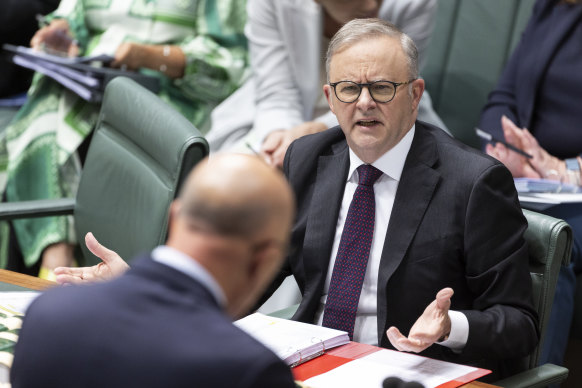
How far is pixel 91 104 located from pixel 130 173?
1.23m

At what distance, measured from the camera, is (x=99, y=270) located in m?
1.53

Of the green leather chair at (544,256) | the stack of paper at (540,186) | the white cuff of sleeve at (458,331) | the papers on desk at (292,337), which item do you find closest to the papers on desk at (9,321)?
the papers on desk at (292,337)

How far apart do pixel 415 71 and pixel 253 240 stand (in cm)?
119

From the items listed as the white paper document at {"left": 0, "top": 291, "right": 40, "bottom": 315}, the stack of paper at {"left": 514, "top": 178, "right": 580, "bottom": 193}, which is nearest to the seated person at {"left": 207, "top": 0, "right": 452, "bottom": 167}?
the stack of paper at {"left": 514, "top": 178, "right": 580, "bottom": 193}

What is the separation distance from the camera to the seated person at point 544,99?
9.10 ft

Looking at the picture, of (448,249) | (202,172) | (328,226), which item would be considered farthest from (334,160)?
(202,172)

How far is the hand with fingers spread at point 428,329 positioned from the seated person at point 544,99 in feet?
4.50

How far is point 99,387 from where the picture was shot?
30.2 inches

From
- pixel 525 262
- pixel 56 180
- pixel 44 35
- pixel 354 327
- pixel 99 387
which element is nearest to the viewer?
pixel 99 387

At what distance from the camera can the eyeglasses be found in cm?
186

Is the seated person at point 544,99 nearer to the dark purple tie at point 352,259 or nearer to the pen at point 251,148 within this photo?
the pen at point 251,148

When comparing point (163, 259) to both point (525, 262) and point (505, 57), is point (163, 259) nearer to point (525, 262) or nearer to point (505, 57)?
point (525, 262)

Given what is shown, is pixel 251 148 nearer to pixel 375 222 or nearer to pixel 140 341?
pixel 375 222

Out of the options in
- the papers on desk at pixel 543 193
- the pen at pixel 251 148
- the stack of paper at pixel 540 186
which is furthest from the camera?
the pen at pixel 251 148
